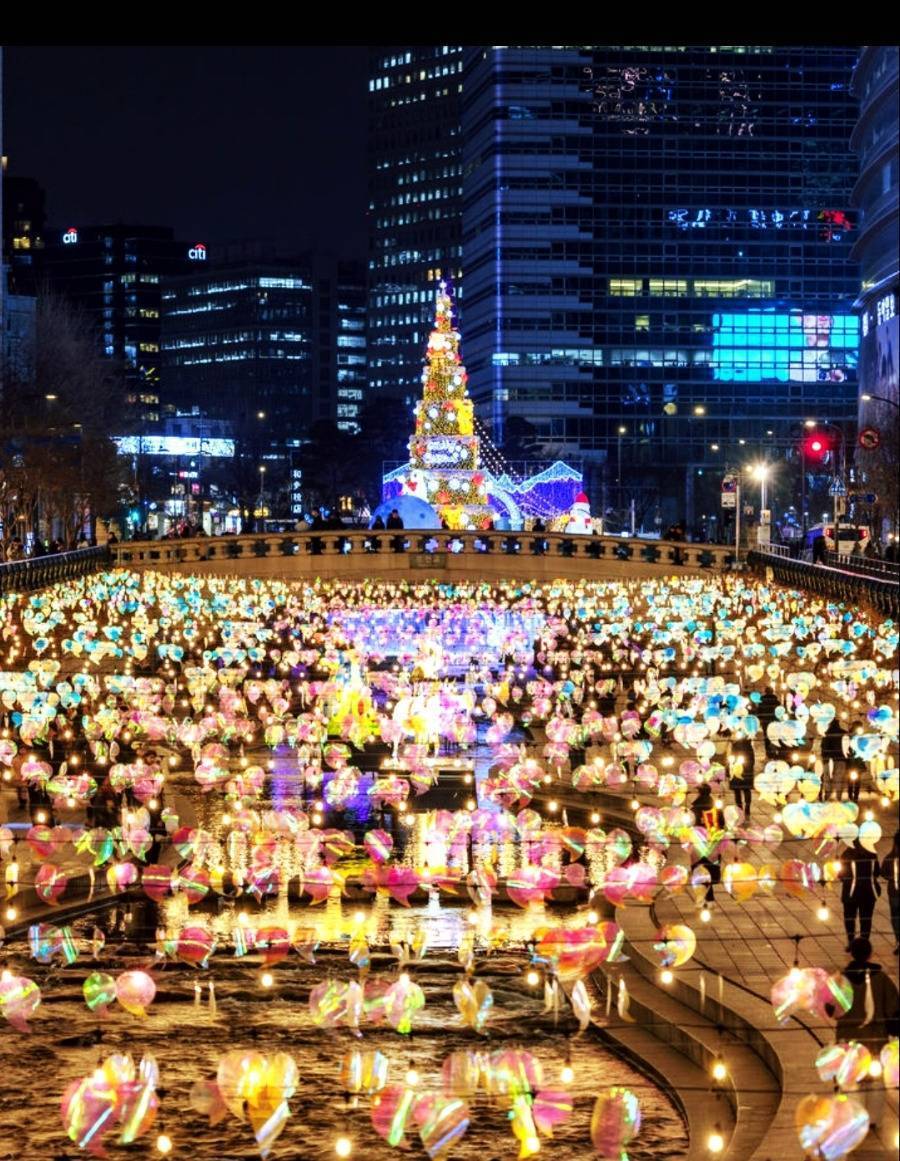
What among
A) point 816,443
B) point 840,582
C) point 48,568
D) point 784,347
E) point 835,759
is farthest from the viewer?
point 784,347

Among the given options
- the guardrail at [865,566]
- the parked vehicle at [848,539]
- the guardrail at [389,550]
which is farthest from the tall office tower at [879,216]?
the guardrail at [865,566]

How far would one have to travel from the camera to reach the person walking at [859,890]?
15306 millimetres

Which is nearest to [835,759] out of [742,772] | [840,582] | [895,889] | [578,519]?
[742,772]

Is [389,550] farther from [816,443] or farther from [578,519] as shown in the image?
[816,443]

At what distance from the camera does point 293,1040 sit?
1633cm

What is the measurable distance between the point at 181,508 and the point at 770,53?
6106 centimetres

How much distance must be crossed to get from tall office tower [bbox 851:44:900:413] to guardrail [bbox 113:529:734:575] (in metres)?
18.6

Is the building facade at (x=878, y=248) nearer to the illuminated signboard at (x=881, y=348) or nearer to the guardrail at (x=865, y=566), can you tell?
the illuminated signboard at (x=881, y=348)

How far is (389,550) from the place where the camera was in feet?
225

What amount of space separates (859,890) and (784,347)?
137650 millimetres

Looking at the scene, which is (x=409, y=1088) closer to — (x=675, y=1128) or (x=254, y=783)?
(x=675, y=1128)

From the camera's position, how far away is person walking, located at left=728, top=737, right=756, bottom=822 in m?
20.0

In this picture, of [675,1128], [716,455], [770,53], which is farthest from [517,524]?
[675,1128]

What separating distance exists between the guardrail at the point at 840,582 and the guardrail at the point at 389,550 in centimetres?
1251
